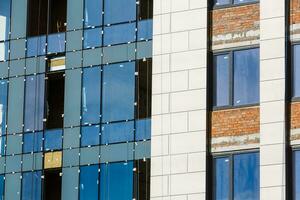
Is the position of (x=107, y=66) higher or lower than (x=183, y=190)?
higher

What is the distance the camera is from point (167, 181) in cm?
4622

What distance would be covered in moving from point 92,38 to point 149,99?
3604 mm

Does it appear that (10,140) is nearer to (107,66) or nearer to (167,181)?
(107,66)

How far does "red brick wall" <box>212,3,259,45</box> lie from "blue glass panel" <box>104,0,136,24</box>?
170 inches

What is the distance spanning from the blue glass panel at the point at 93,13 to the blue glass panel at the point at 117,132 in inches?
160

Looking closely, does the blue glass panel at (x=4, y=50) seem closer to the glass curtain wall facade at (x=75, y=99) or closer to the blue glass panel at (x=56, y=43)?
the glass curtain wall facade at (x=75, y=99)

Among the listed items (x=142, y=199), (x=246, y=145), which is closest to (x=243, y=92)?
(x=246, y=145)

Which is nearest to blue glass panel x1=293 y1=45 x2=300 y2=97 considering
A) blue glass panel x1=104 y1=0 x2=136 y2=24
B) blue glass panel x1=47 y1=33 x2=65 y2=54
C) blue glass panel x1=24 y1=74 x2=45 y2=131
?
blue glass panel x1=104 y1=0 x2=136 y2=24

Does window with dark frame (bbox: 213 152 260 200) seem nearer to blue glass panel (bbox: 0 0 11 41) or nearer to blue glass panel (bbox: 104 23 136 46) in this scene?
blue glass panel (bbox: 104 23 136 46)

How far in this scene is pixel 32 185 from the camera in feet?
166

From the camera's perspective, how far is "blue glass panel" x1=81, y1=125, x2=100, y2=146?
49.6 metres

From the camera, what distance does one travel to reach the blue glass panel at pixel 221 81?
46344 mm

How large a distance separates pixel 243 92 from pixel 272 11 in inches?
Result: 113

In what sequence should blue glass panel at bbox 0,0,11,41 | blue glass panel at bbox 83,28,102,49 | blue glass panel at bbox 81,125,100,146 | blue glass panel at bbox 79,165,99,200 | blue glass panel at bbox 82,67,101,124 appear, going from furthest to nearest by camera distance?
blue glass panel at bbox 0,0,11,41 → blue glass panel at bbox 83,28,102,49 → blue glass panel at bbox 82,67,101,124 → blue glass panel at bbox 81,125,100,146 → blue glass panel at bbox 79,165,99,200
